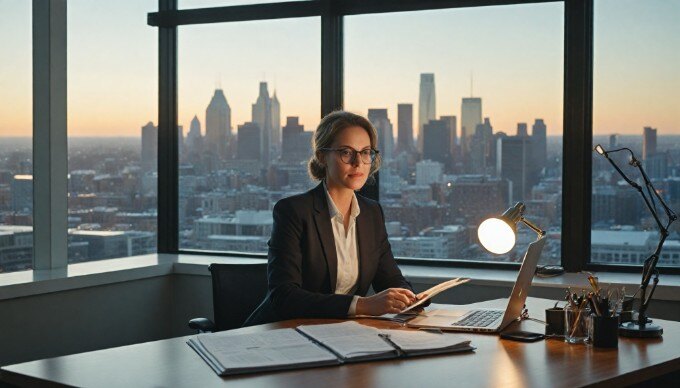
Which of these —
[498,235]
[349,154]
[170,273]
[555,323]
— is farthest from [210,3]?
[555,323]

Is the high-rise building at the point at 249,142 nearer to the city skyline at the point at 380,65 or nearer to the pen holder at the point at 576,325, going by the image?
the city skyline at the point at 380,65

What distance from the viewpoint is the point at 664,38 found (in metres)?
4.44

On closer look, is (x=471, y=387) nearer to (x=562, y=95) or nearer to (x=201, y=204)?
(x=562, y=95)

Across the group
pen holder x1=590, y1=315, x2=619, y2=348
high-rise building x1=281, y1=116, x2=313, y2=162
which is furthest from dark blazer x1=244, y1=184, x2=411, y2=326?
high-rise building x1=281, y1=116, x2=313, y2=162

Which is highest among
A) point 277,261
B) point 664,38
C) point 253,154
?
point 664,38

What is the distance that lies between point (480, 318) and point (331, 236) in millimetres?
703

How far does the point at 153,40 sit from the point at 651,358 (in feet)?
12.4

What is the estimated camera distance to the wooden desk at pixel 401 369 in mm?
2262

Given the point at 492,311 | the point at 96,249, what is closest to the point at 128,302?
the point at 96,249

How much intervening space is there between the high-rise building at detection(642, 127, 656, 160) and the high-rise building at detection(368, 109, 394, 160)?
132cm

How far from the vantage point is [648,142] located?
4500mm

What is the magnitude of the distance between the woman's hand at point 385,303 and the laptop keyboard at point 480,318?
0.67ft

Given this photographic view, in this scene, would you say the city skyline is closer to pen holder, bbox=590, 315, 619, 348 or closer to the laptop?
the laptop

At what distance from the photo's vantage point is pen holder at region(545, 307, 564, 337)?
2.90 m
